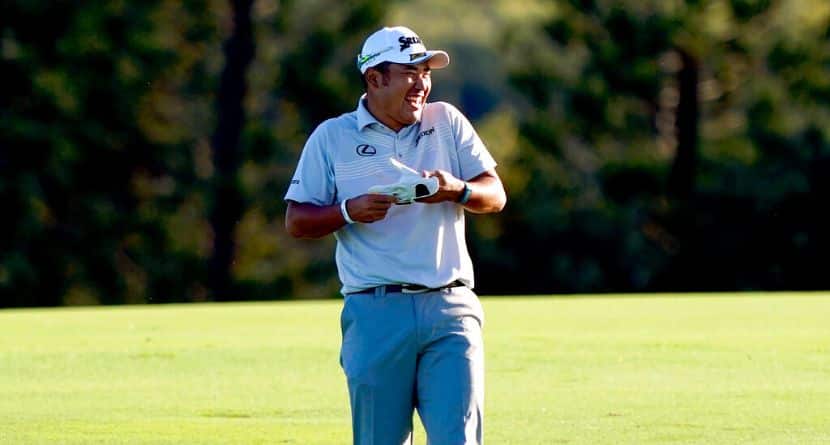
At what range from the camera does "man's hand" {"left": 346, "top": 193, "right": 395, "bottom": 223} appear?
5828mm

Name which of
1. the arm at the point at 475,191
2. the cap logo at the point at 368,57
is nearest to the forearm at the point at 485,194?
the arm at the point at 475,191

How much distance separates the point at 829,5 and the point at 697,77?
694 cm

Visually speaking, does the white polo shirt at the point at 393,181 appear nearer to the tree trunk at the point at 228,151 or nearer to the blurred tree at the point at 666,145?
the blurred tree at the point at 666,145

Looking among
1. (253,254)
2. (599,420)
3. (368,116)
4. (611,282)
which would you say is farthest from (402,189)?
(253,254)

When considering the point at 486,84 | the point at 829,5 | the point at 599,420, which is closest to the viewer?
the point at 599,420

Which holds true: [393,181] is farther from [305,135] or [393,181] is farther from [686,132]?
[305,135]

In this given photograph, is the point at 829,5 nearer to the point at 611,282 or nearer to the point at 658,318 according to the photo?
the point at 611,282

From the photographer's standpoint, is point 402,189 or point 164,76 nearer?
point 402,189

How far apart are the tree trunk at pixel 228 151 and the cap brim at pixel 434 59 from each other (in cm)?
3630

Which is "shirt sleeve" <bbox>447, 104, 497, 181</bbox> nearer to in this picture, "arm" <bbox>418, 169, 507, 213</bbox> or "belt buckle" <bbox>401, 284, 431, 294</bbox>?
"arm" <bbox>418, 169, 507, 213</bbox>

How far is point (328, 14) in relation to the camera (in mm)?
45469

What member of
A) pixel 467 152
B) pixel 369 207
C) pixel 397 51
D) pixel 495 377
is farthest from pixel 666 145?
pixel 369 207

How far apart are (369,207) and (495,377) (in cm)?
508

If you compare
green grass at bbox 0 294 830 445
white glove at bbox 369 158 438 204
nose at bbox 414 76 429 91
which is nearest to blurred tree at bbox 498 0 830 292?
green grass at bbox 0 294 830 445
